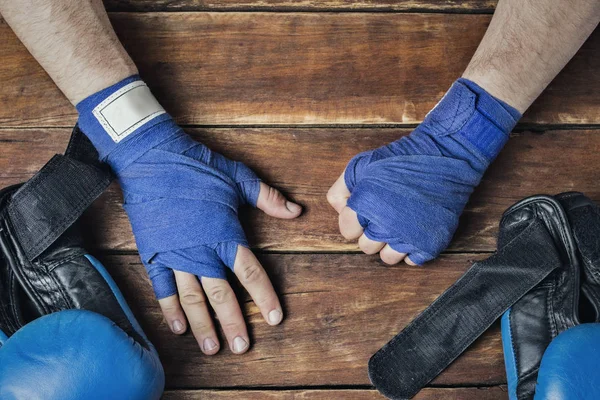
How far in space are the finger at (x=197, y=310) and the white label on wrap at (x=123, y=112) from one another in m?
0.28

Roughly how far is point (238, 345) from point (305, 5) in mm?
743

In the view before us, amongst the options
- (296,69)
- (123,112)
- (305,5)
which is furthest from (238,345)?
(305,5)

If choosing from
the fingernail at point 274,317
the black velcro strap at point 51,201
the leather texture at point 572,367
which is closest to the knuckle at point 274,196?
the fingernail at point 274,317

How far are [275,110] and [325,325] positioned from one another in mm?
454

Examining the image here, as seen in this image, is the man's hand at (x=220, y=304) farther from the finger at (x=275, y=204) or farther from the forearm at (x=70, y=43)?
the forearm at (x=70, y=43)

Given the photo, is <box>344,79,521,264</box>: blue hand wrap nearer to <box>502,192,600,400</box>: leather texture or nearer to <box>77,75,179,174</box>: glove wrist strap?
<box>502,192,600,400</box>: leather texture

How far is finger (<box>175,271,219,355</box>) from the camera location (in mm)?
1071

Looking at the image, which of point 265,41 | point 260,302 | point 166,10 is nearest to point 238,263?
point 260,302

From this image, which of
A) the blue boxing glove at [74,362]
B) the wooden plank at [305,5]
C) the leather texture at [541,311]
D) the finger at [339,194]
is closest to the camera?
the blue boxing glove at [74,362]

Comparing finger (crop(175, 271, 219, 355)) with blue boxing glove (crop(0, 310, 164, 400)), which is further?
finger (crop(175, 271, 219, 355))

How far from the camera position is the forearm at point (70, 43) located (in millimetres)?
1089

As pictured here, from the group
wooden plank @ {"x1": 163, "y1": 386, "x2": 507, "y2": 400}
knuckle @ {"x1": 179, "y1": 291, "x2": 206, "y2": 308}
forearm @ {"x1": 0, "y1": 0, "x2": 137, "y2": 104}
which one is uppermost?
forearm @ {"x1": 0, "y1": 0, "x2": 137, "y2": 104}

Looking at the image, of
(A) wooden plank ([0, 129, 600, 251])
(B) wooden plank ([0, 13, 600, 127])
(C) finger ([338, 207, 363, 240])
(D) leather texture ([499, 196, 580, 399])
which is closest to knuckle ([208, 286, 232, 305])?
(A) wooden plank ([0, 129, 600, 251])

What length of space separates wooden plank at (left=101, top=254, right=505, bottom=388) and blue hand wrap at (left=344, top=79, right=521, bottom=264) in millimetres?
91
